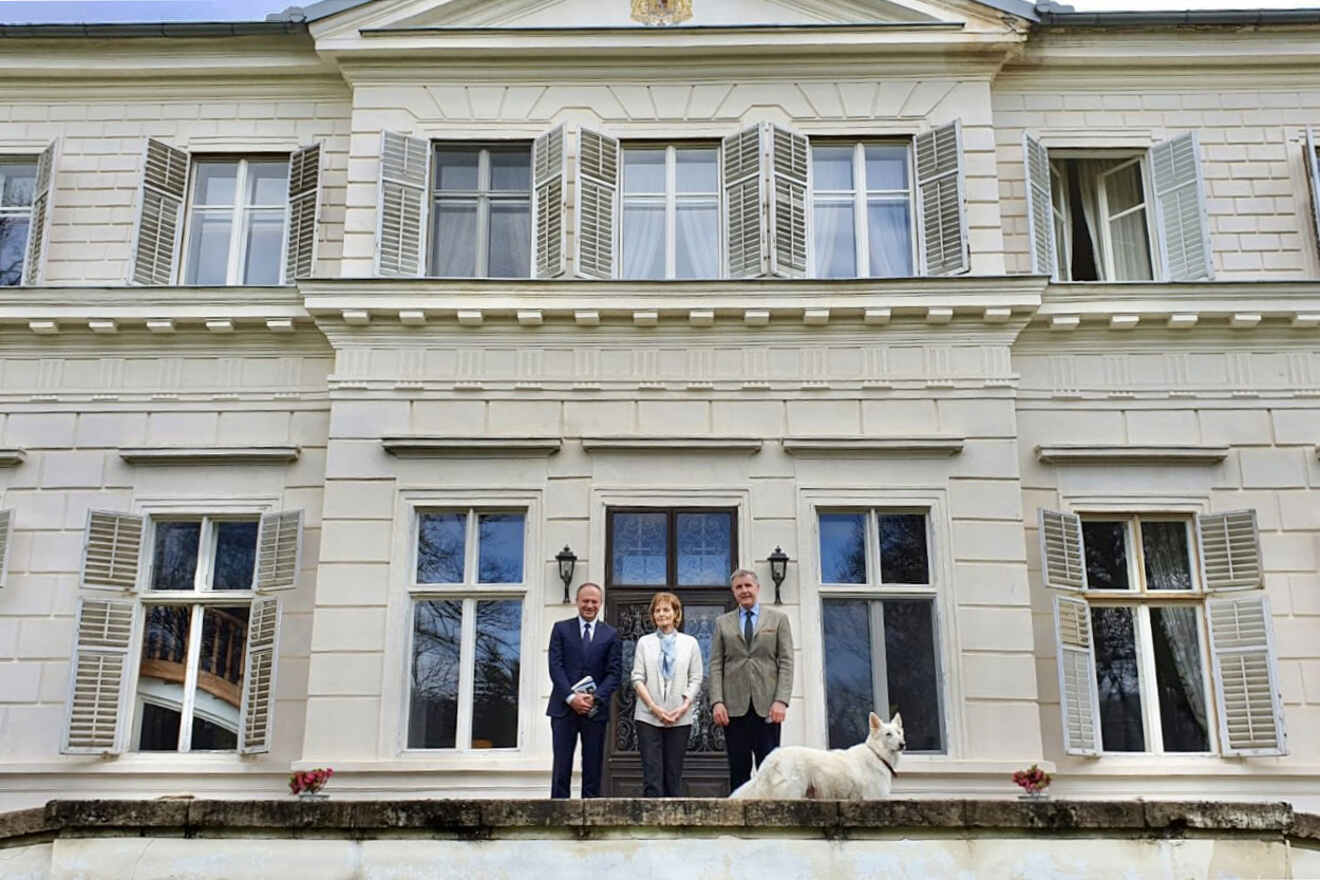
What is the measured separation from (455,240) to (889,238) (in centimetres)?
479

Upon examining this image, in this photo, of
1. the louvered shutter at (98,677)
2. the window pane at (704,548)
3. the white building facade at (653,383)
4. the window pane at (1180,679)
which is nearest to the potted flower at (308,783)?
the white building facade at (653,383)

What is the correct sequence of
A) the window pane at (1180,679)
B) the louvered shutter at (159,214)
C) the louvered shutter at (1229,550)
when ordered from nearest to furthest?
the window pane at (1180,679)
the louvered shutter at (1229,550)
the louvered shutter at (159,214)

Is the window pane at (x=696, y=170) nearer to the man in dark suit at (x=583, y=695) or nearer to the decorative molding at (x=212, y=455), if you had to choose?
the decorative molding at (x=212, y=455)

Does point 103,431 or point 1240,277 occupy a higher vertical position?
point 1240,277

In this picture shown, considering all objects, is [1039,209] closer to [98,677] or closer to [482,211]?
[482,211]

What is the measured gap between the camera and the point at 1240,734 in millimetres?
12734

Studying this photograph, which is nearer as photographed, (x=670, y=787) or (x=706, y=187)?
(x=670, y=787)

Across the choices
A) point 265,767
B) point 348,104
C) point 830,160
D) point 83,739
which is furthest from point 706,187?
point 83,739

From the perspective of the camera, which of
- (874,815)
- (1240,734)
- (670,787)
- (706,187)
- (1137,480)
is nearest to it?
(874,815)

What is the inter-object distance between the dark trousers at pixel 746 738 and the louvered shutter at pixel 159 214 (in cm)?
826

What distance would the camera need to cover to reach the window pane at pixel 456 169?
47.9 ft

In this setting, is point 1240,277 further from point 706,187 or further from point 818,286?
point 706,187

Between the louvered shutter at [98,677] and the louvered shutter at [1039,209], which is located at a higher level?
the louvered shutter at [1039,209]

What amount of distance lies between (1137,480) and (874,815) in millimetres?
6844
